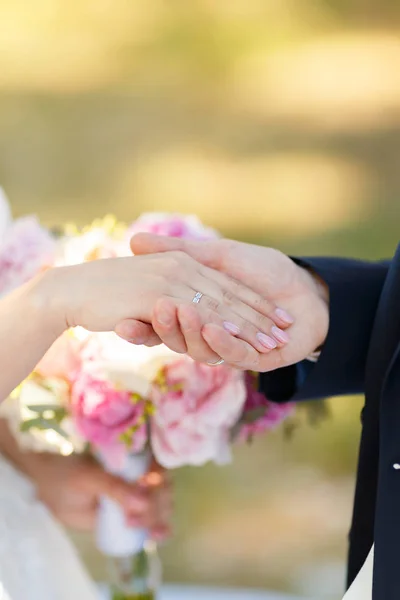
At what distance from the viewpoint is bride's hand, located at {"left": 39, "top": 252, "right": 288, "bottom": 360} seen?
3.00 feet

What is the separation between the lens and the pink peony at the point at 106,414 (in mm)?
1001

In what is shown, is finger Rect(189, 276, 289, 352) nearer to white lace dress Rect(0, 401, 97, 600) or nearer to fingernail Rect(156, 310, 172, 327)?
fingernail Rect(156, 310, 172, 327)

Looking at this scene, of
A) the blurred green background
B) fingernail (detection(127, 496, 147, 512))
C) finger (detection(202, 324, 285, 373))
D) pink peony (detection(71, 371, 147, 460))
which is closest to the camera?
finger (detection(202, 324, 285, 373))

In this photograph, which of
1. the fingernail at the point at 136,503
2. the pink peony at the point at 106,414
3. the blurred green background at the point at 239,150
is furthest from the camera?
the blurred green background at the point at 239,150

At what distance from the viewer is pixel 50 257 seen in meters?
1.06

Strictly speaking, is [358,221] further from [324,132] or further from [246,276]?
[246,276]

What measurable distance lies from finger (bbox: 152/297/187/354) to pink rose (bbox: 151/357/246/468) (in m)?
0.10

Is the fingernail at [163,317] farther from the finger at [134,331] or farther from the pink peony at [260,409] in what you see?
the pink peony at [260,409]

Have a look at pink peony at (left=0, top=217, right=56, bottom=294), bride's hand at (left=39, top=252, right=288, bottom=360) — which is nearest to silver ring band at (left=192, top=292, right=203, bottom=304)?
bride's hand at (left=39, top=252, right=288, bottom=360)

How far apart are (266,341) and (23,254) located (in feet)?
1.20

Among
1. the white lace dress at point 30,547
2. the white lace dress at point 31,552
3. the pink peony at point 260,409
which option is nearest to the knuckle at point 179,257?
the pink peony at point 260,409

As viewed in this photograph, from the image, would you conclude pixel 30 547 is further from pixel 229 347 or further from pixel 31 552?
pixel 229 347

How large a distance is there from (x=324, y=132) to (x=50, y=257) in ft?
4.39

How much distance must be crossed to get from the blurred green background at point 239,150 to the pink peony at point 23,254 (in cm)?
124
